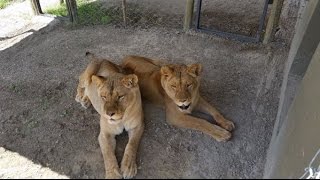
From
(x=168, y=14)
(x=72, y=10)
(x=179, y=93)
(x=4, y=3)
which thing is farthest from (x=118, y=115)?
(x=4, y=3)

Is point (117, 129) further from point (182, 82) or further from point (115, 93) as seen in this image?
point (182, 82)

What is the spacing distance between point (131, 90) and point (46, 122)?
1509mm

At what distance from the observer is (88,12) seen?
7820 mm

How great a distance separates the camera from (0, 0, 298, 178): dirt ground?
2881mm

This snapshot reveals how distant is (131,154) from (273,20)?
3.90m

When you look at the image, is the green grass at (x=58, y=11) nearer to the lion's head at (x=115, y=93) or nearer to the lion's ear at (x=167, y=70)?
the lion's ear at (x=167, y=70)

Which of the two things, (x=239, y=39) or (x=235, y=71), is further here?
(x=239, y=39)

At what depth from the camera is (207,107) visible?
4.31 meters

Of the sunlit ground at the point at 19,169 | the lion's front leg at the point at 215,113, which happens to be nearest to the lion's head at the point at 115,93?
the sunlit ground at the point at 19,169

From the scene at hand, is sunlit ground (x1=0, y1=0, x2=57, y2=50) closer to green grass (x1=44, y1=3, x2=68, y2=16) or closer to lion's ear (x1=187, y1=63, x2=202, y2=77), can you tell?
green grass (x1=44, y1=3, x2=68, y2=16)

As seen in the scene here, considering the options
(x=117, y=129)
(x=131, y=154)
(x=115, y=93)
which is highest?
(x=115, y=93)

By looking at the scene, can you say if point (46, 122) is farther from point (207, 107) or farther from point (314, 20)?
point (314, 20)

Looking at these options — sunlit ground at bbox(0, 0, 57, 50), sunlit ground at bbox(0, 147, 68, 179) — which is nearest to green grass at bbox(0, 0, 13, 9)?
sunlit ground at bbox(0, 0, 57, 50)

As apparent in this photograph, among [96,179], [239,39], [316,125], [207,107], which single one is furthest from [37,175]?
[239,39]
